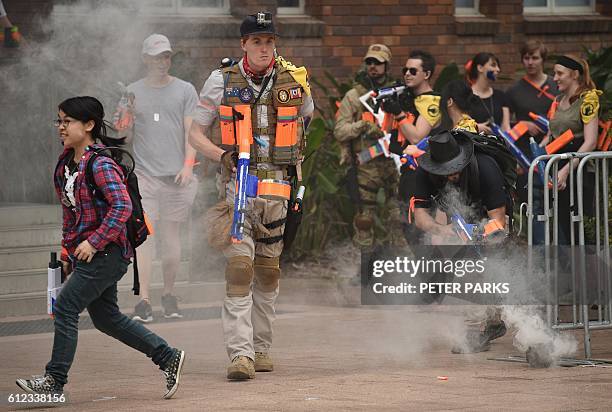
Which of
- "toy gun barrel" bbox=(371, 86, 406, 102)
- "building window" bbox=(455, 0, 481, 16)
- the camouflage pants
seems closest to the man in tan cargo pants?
"toy gun barrel" bbox=(371, 86, 406, 102)

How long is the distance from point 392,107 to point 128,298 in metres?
2.61

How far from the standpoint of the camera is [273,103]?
8.69m

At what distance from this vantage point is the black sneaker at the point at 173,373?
25.2 feet

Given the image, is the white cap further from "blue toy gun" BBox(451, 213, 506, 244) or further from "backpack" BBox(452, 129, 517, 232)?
"blue toy gun" BBox(451, 213, 506, 244)

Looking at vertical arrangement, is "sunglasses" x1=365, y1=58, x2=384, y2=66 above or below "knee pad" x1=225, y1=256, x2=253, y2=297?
above

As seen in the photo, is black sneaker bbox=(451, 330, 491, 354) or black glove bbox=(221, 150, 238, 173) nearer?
black glove bbox=(221, 150, 238, 173)

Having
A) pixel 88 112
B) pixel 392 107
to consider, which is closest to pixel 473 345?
pixel 88 112

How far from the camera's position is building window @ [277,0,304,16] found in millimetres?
Answer: 15938

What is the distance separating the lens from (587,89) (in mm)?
11492

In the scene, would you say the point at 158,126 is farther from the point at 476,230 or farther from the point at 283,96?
the point at 476,230

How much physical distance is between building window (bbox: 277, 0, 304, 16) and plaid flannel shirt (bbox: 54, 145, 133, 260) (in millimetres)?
8376

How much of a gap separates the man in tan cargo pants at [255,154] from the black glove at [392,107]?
3209 mm

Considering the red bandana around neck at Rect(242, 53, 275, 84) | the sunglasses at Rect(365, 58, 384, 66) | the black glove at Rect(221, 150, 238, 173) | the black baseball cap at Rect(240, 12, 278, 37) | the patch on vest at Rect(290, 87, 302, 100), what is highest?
the black baseball cap at Rect(240, 12, 278, 37)

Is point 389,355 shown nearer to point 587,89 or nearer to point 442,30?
point 587,89
